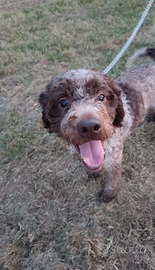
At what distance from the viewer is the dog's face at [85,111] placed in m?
1.81

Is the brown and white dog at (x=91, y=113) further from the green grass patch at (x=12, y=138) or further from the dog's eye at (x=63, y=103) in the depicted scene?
the green grass patch at (x=12, y=138)

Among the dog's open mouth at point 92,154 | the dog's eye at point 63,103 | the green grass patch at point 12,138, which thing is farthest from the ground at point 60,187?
the dog's eye at point 63,103

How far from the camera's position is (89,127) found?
1726 mm

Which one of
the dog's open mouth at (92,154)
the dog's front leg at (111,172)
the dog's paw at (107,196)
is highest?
the dog's open mouth at (92,154)

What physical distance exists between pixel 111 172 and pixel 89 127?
1.47m

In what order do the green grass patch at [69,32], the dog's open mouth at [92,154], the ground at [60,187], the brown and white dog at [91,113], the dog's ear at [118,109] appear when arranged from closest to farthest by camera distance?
the brown and white dog at [91,113], the dog's open mouth at [92,154], the dog's ear at [118,109], the ground at [60,187], the green grass patch at [69,32]

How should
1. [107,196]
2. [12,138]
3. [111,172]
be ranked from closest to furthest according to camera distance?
[111,172], [107,196], [12,138]

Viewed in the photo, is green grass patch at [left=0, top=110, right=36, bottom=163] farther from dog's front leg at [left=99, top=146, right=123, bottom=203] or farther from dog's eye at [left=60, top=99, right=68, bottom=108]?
dog's eye at [left=60, top=99, right=68, bottom=108]

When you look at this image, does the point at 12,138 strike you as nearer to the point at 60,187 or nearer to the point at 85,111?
the point at 60,187

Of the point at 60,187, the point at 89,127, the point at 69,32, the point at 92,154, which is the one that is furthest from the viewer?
the point at 69,32

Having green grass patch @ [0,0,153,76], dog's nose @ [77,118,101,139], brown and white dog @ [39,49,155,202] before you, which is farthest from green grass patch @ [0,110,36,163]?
dog's nose @ [77,118,101,139]

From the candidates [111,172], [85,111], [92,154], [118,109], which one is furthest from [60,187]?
[85,111]

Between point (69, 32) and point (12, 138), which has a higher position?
point (69, 32)

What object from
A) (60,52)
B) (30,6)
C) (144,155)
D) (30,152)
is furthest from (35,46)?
(144,155)
